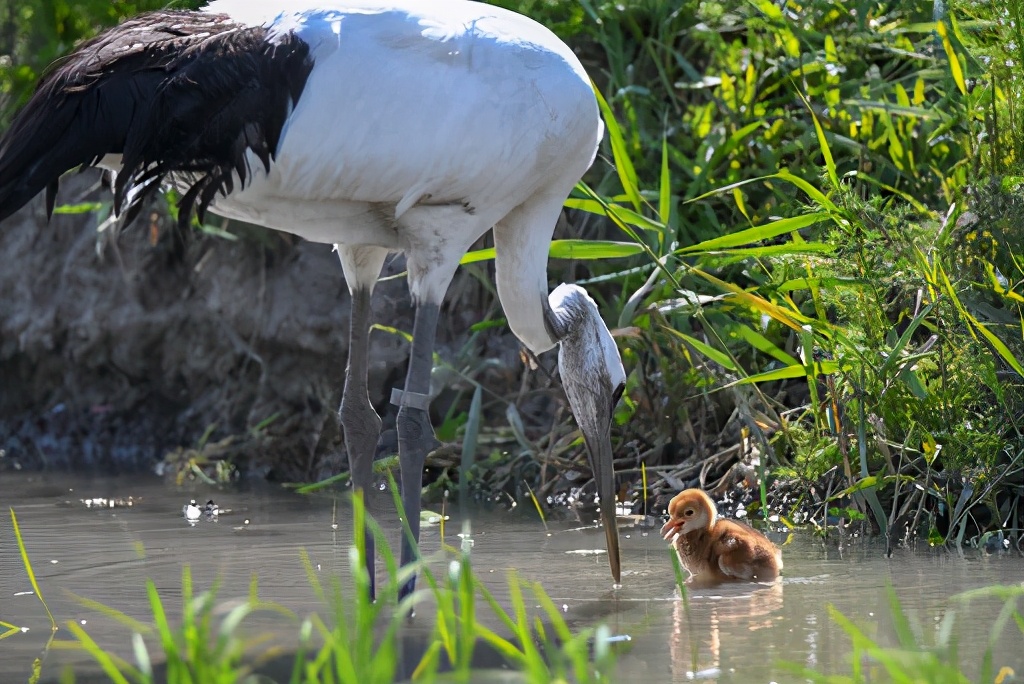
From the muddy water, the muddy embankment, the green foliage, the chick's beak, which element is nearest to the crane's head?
the chick's beak

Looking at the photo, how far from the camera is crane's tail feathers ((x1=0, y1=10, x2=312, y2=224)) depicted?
13.5ft

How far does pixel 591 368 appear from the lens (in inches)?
205

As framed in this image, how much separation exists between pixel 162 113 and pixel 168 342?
14.3ft

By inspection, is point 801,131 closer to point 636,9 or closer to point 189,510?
point 636,9

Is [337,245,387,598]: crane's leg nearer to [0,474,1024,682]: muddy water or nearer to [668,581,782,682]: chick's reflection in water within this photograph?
[0,474,1024,682]: muddy water

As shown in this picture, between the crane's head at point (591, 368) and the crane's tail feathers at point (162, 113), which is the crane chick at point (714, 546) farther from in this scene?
the crane's tail feathers at point (162, 113)

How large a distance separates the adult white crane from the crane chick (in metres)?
0.31

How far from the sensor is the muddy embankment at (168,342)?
7617mm

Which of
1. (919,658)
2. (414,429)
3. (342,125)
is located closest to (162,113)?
(342,125)

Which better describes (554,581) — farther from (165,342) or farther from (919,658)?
(165,342)

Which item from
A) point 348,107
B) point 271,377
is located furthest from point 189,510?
point 348,107

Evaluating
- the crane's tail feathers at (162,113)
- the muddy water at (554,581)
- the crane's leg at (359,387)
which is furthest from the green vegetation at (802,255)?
the crane's tail feathers at (162,113)

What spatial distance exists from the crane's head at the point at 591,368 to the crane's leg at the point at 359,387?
66cm

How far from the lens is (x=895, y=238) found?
5.34 meters
